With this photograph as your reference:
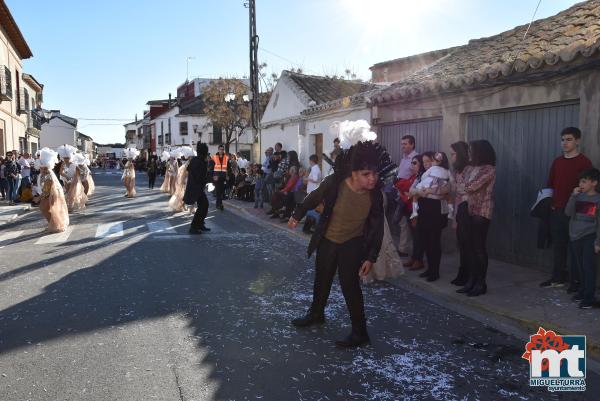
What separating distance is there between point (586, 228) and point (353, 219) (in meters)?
2.62

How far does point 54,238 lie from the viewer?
9.64 metres

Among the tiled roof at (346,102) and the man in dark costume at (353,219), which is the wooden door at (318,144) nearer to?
the tiled roof at (346,102)

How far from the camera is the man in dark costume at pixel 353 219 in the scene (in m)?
4.32

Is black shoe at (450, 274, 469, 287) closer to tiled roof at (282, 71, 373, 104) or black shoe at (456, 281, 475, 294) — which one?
black shoe at (456, 281, 475, 294)

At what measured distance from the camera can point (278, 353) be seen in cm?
415

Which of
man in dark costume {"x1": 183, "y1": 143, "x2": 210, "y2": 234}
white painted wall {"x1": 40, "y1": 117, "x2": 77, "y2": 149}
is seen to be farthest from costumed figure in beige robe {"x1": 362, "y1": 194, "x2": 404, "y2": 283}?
white painted wall {"x1": 40, "y1": 117, "x2": 77, "y2": 149}

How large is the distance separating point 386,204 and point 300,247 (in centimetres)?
180

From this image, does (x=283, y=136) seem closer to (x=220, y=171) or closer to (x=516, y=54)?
(x=220, y=171)

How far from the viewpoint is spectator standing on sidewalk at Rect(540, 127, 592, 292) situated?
18.3ft

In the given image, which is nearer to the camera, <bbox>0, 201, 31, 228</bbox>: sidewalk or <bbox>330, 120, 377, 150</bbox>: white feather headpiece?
<bbox>330, 120, 377, 150</bbox>: white feather headpiece

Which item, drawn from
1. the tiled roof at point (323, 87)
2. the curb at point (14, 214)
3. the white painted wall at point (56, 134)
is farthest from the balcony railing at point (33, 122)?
the white painted wall at point (56, 134)

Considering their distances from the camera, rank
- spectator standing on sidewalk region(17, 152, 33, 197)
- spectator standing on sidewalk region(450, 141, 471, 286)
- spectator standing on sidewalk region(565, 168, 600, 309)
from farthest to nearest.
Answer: spectator standing on sidewalk region(17, 152, 33, 197) → spectator standing on sidewalk region(450, 141, 471, 286) → spectator standing on sidewalk region(565, 168, 600, 309)

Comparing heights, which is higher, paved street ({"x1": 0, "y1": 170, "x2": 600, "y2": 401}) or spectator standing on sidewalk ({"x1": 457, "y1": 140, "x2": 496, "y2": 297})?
spectator standing on sidewalk ({"x1": 457, "y1": 140, "x2": 496, "y2": 297})

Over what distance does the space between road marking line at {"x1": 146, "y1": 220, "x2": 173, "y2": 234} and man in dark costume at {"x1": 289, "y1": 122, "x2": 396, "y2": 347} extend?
259 inches
